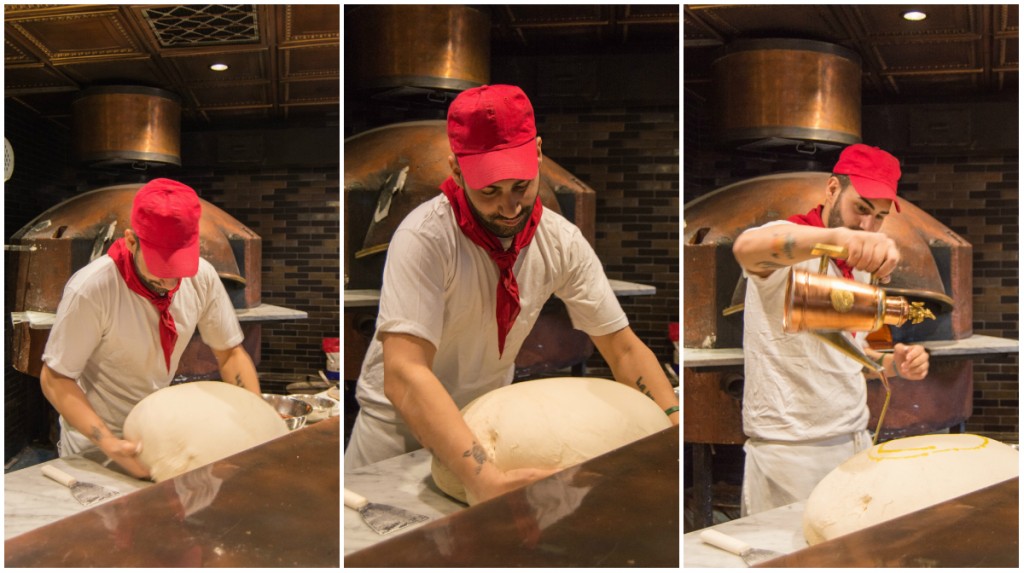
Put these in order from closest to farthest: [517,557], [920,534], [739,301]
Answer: [920,534] → [517,557] → [739,301]

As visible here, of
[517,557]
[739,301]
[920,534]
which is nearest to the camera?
[920,534]

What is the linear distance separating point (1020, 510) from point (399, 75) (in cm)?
223

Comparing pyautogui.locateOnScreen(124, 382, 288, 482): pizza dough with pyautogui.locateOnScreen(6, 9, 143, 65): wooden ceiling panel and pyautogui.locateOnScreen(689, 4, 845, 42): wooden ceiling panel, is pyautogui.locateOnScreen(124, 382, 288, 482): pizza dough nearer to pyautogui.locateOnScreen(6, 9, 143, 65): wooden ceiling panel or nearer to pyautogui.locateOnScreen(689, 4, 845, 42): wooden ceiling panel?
pyautogui.locateOnScreen(6, 9, 143, 65): wooden ceiling panel

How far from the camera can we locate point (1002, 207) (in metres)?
2.55

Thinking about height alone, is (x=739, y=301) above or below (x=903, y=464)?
above

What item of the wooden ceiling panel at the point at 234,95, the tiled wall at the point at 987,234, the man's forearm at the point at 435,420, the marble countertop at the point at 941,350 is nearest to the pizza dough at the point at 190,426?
the man's forearm at the point at 435,420

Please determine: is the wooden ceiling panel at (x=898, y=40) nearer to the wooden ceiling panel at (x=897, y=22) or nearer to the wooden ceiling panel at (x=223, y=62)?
the wooden ceiling panel at (x=897, y=22)

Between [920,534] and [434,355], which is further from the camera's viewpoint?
[434,355]

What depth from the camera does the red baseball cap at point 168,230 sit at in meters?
2.63

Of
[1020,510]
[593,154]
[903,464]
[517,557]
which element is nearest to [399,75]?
[593,154]

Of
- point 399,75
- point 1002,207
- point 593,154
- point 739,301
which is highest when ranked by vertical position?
point 399,75

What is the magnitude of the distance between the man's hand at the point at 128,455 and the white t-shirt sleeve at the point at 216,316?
1.21 ft

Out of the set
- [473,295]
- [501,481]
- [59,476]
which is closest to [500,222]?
[473,295]

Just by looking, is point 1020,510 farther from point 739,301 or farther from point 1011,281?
point 739,301
